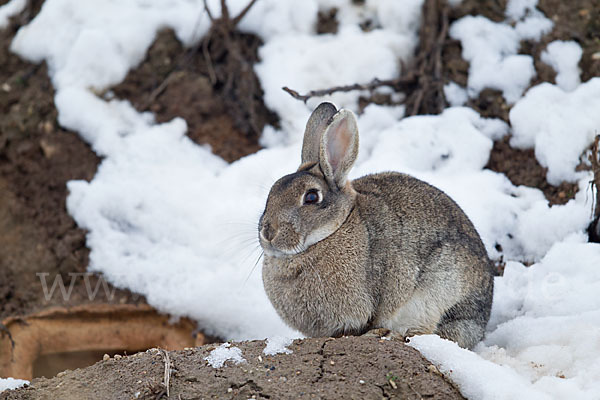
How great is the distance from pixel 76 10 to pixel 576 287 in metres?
5.93

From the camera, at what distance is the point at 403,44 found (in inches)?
272

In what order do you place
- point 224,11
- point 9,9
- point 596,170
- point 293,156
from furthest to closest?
point 9,9
point 224,11
point 293,156
point 596,170

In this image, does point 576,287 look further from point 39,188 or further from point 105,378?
point 39,188

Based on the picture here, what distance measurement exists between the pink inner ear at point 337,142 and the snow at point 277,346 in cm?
120

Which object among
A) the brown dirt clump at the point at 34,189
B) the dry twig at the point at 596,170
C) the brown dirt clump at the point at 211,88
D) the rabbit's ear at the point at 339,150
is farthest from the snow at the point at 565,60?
the brown dirt clump at the point at 34,189

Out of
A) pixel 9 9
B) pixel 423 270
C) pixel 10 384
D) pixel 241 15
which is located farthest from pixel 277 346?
pixel 9 9

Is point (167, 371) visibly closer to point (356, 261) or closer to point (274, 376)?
point (274, 376)

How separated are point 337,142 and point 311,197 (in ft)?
1.39

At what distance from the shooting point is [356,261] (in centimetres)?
418

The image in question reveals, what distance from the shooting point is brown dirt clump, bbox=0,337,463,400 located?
131 inches

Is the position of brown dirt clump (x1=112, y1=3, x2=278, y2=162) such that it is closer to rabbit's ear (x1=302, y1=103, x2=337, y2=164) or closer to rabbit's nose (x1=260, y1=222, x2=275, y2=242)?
rabbit's ear (x1=302, y1=103, x2=337, y2=164)

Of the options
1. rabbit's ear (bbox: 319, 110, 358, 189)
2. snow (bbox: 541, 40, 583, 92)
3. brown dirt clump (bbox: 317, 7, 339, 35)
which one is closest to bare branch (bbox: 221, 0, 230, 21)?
brown dirt clump (bbox: 317, 7, 339, 35)

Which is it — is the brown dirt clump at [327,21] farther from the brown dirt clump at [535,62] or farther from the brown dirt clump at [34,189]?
the brown dirt clump at [34,189]

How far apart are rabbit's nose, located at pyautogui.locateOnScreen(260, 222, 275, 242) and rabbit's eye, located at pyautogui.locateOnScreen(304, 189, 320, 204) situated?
290mm
